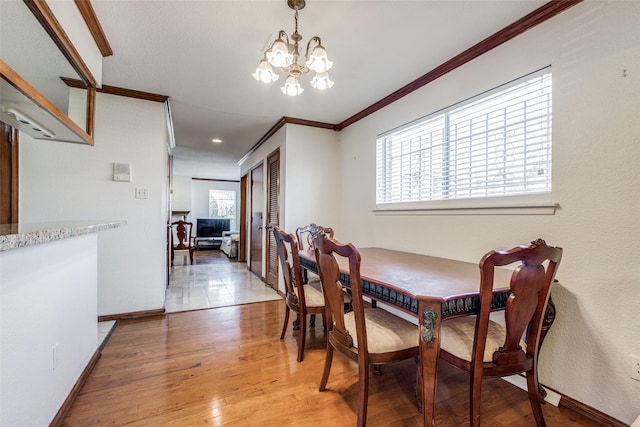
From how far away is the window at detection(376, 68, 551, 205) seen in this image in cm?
174

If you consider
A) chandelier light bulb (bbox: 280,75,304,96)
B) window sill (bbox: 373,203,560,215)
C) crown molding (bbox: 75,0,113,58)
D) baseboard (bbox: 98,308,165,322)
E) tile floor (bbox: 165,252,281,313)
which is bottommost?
tile floor (bbox: 165,252,281,313)

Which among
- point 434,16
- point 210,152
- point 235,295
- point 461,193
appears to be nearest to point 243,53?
point 434,16

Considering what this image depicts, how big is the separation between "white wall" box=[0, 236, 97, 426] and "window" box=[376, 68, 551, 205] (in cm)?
256

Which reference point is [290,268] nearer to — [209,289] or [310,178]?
[310,178]

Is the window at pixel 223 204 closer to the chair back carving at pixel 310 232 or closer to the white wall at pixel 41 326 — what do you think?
the chair back carving at pixel 310 232

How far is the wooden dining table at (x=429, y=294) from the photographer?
116 centimetres

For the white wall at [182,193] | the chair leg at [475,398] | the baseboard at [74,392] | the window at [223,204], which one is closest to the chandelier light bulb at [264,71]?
the chair leg at [475,398]

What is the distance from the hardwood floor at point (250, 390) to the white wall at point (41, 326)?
0.27 meters

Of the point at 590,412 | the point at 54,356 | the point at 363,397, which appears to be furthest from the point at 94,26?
the point at 590,412

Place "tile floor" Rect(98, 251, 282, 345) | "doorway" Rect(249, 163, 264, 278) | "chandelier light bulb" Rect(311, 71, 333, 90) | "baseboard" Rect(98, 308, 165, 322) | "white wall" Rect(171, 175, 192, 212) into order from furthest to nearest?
"white wall" Rect(171, 175, 192, 212) → "doorway" Rect(249, 163, 264, 278) → "tile floor" Rect(98, 251, 282, 345) → "baseboard" Rect(98, 308, 165, 322) → "chandelier light bulb" Rect(311, 71, 333, 90)

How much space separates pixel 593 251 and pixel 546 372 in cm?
77

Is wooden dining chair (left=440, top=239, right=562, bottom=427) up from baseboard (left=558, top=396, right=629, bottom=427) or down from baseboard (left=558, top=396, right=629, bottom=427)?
up

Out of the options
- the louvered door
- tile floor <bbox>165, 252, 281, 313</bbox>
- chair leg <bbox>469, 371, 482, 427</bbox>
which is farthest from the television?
chair leg <bbox>469, 371, 482, 427</bbox>

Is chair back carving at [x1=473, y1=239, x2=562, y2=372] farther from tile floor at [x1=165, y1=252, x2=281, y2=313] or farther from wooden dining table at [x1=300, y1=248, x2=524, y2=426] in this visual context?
tile floor at [x1=165, y1=252, x2=281, y2=313]
